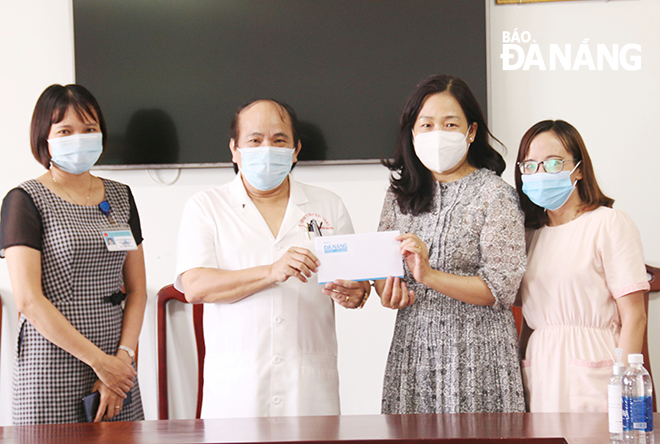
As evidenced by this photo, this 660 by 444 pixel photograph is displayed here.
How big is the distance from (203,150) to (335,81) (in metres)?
0.74

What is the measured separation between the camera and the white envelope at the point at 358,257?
166cm

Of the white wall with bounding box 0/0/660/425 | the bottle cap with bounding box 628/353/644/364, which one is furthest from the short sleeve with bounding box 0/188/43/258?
the bottle cap with bounding box 628/353/644/364

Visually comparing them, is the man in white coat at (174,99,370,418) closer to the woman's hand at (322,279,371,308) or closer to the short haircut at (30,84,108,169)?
the woman's hand at (322,279,371,308)

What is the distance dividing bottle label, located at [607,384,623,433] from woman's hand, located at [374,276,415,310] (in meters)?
0.62

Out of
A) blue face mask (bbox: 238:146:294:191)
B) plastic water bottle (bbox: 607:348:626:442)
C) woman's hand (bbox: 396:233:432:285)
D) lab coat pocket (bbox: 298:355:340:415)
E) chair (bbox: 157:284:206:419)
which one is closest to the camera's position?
plastic water bottle (bbox: 607:348:626:442)

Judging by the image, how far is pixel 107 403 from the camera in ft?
6.03

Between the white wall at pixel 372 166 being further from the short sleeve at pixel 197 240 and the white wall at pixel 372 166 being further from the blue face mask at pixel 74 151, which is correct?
the short sleeve at pixel 197 240

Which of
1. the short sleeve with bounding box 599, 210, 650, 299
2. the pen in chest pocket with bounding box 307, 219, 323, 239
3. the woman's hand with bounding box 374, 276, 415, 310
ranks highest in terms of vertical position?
the pen in chest pocket with bounding box 307, 219, 323, 239

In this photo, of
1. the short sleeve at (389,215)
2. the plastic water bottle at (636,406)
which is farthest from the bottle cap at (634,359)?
the short sleeve at (389,215)

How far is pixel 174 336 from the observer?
9.26ft

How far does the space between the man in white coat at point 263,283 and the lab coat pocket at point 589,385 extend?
2.24ft

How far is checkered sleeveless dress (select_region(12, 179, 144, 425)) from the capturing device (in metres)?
1.81

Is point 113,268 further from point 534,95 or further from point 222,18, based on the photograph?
point 534,95

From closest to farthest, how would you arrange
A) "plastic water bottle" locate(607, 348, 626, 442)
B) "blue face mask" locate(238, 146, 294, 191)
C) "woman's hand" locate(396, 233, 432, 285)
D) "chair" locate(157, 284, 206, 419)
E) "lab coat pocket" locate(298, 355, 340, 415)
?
1. "plastic water bottle" locate(607, 348, 626, 442)
2. "woman's hand" locate(396, 233, 432, 285)
3. "lab coat pocket" locate(298, 355, 340, 415)
4. "blue face mask" locate(238, 146, 294, 191)
5. "chair" locate(157, 284, 206, 419)
